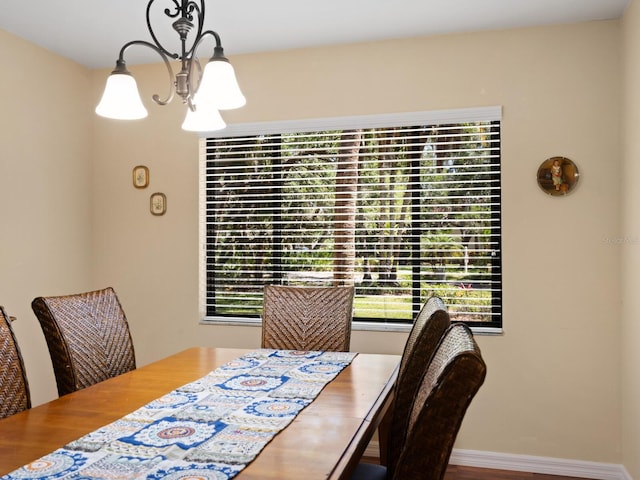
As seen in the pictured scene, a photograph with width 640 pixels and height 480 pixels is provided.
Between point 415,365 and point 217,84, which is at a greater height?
point 217,84

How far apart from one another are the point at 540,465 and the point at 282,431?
224 centimetres

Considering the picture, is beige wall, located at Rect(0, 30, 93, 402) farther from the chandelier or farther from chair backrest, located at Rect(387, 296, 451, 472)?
chair backrest, located at Rect(387, 296, 451, 472)

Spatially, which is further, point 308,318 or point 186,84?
point 308,318

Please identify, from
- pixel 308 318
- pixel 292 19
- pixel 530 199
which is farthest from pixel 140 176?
pixel 530 199

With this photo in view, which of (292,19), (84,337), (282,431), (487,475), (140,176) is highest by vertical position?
(292,19)

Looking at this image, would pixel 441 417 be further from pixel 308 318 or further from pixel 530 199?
pixel 530 199

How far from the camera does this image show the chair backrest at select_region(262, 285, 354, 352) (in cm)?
291

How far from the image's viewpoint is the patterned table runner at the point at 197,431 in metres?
1.28

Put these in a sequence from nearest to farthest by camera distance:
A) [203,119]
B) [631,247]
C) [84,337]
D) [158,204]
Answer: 1. [203,119]
2. [84,337]
3. [631,247]
4. [158,204]

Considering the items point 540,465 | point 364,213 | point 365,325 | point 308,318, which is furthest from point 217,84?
point 540,465

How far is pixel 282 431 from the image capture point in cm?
155

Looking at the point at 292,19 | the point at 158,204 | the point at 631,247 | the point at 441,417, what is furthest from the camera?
the point at 158,204

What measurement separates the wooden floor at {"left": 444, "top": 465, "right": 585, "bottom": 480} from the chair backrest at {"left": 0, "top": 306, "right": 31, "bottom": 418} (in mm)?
2183

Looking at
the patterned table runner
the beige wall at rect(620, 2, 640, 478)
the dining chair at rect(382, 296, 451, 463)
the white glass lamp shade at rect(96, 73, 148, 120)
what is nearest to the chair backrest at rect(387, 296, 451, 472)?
the dining chair at rect(382, 296, 451, 463)
